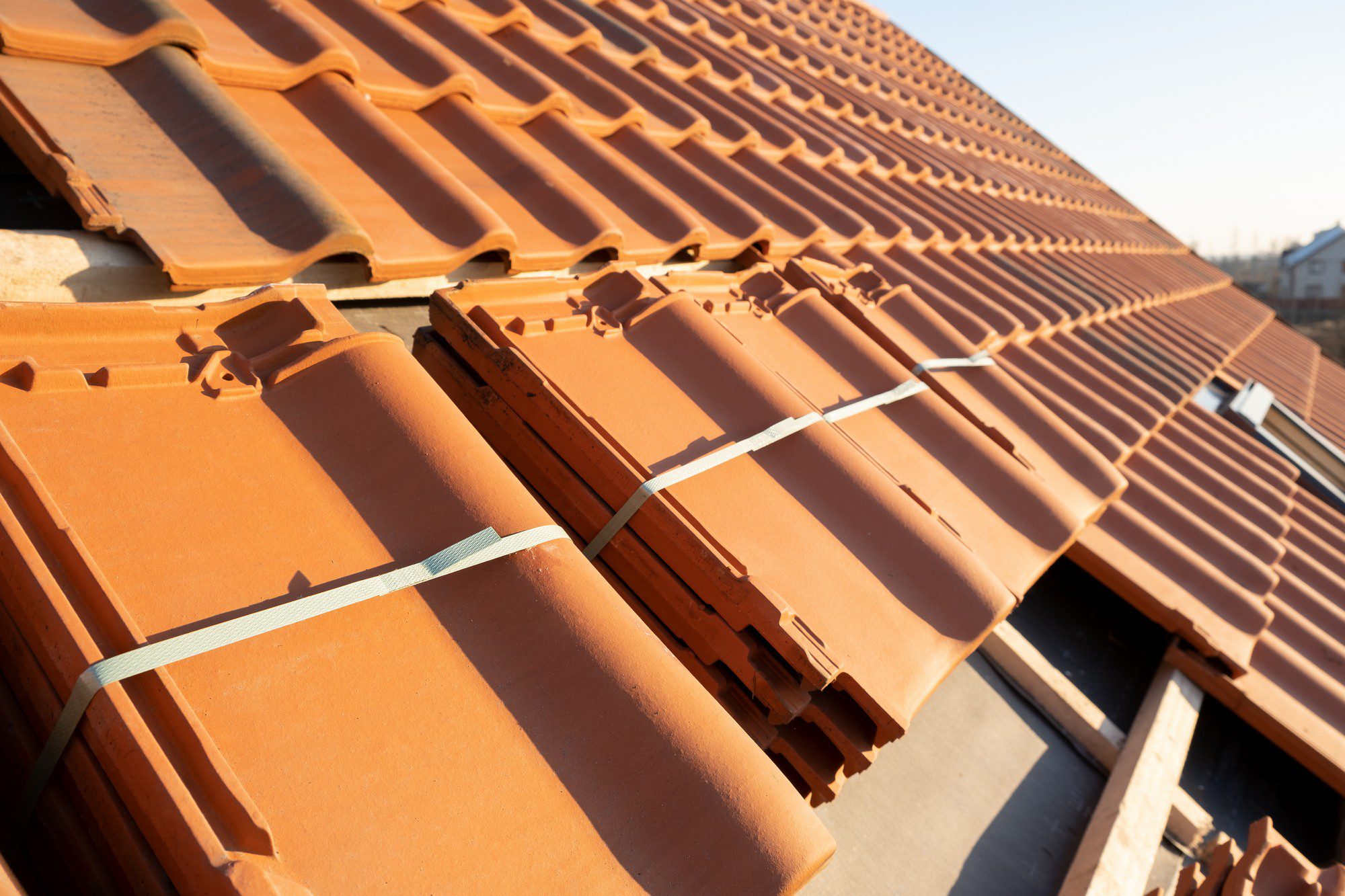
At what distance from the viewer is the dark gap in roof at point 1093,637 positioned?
10.6 ft

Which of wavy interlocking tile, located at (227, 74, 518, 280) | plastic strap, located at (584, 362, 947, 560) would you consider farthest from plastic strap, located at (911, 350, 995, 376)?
wavy interlocking tile, located at (227, 74, 518, 280)

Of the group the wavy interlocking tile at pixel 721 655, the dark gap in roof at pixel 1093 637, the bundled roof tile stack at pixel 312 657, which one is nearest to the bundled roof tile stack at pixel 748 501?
the wavy interlocking tile at pixel 721 655

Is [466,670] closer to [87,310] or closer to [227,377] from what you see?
[227,377]

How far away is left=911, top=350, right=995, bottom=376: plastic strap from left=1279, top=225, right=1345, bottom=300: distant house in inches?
2212

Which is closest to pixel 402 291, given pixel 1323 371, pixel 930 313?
pixel 930 313

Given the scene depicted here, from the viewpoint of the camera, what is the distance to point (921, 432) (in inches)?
98.7

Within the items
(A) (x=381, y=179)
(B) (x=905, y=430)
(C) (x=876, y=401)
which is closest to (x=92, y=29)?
(A) (x=381, y=179)

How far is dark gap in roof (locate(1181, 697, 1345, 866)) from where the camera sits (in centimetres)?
323

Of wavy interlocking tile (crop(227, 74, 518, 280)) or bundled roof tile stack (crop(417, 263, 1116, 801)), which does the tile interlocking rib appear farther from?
bundled roof tile stack (crop(417, 263, 1116, 801))

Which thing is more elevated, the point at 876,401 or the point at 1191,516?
the point at 1191,516

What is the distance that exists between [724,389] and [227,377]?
3.34ft

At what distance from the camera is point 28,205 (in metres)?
1.81

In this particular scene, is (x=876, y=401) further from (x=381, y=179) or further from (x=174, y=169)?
(x=174, y=169)

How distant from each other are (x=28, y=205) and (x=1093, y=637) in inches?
137
